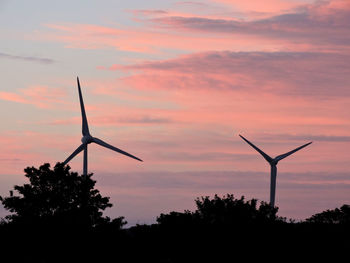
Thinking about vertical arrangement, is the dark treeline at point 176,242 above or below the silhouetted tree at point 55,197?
below

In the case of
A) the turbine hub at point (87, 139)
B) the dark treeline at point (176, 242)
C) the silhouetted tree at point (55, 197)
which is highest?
the turbine hub at point (87, 139)

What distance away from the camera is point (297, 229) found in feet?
325

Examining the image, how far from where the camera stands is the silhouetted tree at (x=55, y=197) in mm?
136625

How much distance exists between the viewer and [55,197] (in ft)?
458

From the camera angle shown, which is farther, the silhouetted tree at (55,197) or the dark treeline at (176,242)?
the silhouetted tree at (55,197)

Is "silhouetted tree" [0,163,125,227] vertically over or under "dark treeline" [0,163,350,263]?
over

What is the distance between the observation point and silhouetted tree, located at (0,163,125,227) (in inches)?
5379

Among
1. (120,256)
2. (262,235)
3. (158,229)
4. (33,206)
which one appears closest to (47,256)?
(120,256)

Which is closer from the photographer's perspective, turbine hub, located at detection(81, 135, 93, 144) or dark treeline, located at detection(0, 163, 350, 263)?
dark treeline, located at detection(0, 163, 350, 263)

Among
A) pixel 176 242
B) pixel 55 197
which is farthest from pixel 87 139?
pixel 176 242

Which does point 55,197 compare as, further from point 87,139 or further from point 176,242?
point 176,242

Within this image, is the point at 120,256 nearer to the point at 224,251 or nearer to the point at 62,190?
the point at 224,251

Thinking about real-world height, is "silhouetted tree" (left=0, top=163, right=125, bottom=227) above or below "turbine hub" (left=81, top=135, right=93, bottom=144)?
below

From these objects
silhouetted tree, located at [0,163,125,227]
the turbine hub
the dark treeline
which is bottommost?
the dark treeline
